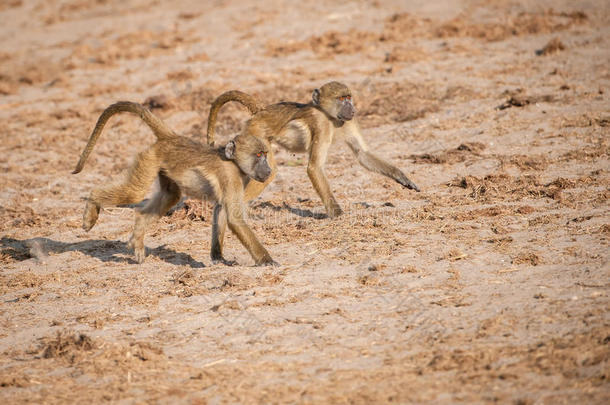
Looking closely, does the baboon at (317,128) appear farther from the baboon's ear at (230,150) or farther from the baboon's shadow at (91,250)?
the baboon's shadow at (91,250)

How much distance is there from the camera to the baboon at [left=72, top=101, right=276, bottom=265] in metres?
6.63

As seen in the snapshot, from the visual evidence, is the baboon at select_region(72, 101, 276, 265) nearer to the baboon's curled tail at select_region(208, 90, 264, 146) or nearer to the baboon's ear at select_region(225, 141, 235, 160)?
the baboon's ear at select_region(225, 141, 235, 160)

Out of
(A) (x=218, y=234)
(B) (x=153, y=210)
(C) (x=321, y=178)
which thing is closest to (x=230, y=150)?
(A) (x=218, y=234)

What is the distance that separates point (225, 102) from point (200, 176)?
5.14 feet

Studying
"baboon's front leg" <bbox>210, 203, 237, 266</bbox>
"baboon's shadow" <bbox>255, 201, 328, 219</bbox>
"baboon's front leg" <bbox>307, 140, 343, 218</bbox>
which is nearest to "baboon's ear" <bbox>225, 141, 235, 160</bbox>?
"baboon's front leg" <bbox>210, 203, 237, 266</bbox>

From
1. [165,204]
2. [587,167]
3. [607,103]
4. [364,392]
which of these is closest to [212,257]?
[165,204]

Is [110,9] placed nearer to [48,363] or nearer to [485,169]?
[485,169]

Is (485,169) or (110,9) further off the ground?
(110,9)

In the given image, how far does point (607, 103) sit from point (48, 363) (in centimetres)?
801

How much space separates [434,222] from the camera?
7.24 metres

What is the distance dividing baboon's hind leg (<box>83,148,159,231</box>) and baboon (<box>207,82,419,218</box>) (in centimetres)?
104

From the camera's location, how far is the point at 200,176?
22.1 ft

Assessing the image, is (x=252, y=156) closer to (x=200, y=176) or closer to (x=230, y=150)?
(x=230, y=150)

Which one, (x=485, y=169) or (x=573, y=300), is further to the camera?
(x=485, y=169)
